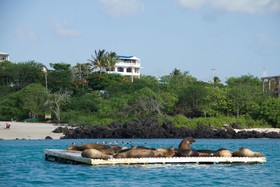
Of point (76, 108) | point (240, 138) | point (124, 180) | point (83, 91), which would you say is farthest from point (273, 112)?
point (124, 180)

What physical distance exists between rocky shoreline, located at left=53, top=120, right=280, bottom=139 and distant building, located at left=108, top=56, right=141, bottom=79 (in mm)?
75530

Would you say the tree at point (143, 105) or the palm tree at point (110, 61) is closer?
the tree at point (143, 105)

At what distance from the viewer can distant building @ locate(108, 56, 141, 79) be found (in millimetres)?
146000

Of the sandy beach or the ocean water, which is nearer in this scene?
the ocean water

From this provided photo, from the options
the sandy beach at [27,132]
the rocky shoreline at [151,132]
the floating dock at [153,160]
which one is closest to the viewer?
the floating dock at [153,160]

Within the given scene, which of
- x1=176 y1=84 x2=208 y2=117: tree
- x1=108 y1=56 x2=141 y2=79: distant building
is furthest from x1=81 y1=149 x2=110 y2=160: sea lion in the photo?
x1=108 y1=56 x2=141 y2=79: distant building

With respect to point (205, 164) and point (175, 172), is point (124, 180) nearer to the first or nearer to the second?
point (175, 172)

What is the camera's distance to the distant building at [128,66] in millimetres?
146000

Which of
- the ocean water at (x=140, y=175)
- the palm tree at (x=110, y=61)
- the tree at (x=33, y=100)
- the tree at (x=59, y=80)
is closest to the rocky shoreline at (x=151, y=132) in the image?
the tree at (x=33, y=100)

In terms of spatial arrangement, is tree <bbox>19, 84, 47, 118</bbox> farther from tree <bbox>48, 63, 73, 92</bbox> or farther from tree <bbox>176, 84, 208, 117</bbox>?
tree <bbox>176, 84, 208, 117</bbox>

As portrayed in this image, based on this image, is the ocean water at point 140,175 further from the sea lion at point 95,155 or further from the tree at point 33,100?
the tree at point 33,100

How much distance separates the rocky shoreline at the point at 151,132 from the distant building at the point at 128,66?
248 feet

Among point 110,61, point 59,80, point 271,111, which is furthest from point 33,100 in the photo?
point 110,61

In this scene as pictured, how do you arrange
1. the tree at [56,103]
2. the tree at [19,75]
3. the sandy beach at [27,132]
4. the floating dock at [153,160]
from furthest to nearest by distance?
the tree at [19,75] < the tree at [56,103] < the sandy beach at [27,132] < the floating dock at [153,160]
